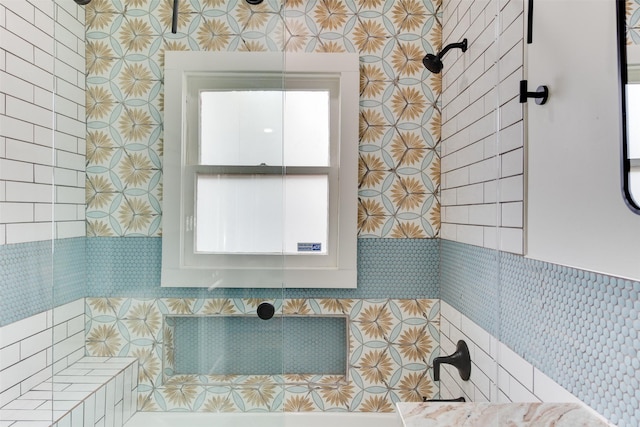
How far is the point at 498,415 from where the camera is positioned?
79 cm

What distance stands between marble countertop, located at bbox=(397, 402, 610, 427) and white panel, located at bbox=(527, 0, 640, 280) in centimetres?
29

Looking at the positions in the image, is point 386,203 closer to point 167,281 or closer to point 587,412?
point 167,281

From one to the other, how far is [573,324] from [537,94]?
1.85 ft

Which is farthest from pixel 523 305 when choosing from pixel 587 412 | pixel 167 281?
pixel 167 281

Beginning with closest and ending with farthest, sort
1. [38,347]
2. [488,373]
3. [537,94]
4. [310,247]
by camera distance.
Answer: [537,94] < [488,373] < [38,347] < [310,247]

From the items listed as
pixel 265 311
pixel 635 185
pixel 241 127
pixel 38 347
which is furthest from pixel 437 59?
pixel 38 347

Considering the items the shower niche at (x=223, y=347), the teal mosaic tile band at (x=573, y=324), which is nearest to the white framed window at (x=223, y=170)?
the shower niche at (x=223, y=347)

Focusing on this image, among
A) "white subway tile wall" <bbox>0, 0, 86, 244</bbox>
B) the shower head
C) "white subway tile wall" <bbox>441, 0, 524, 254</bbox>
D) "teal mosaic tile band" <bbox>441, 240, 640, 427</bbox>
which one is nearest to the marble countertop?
"teal mosaic tile band" <bbox>441, 240, 640, 427</bbox>

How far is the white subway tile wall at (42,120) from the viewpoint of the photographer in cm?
138

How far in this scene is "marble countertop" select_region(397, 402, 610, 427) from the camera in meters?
0.76

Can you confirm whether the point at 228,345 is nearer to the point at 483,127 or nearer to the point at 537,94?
the point at 483,127

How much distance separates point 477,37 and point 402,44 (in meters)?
0.48

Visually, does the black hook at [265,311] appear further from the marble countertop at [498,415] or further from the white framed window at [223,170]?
the marble countertop at [498,415]

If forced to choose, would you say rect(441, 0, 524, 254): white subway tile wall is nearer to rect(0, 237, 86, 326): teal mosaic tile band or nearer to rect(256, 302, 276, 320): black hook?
rect(256, 302, 276, 320): black hook
